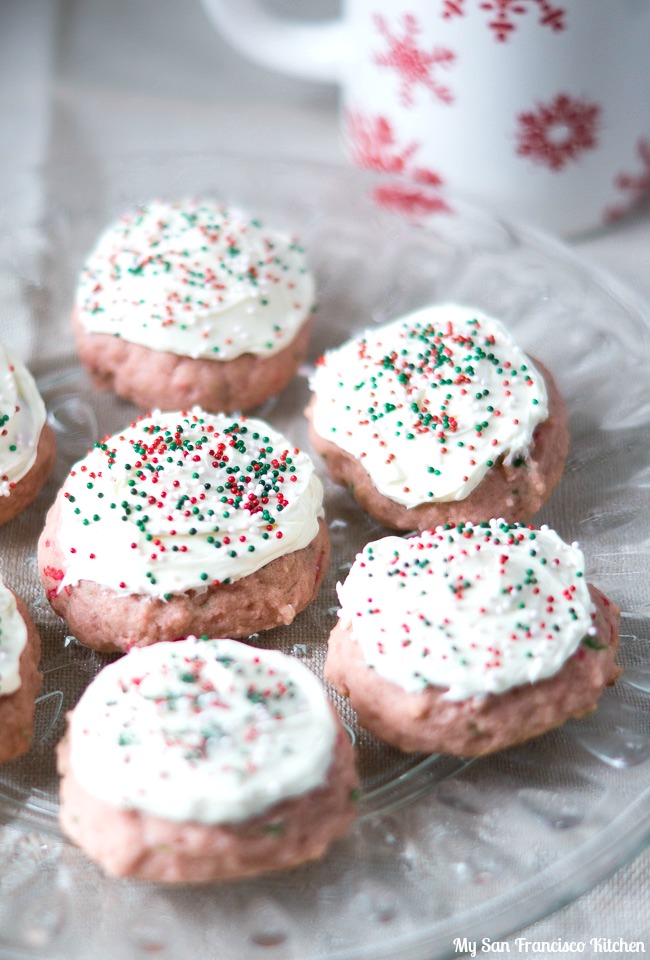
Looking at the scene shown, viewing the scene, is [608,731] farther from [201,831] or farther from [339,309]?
[339,309]

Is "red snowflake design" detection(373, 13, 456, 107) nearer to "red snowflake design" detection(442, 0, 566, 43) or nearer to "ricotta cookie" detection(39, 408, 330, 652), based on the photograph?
"red snowflake design" detection(442, 0, 566, 43)

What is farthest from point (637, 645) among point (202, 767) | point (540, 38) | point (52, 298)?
point (52, 298)

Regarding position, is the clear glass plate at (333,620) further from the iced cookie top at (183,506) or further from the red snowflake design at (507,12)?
the red snowflake design at (507,12)

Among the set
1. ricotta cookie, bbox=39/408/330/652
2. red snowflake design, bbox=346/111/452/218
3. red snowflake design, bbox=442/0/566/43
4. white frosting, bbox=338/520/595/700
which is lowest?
ricotta cookie, bbox=39/408/330/652

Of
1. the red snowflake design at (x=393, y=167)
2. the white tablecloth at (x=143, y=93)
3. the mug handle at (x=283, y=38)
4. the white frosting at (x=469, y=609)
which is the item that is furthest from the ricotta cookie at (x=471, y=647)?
the mug handle at (x=283, y=38)

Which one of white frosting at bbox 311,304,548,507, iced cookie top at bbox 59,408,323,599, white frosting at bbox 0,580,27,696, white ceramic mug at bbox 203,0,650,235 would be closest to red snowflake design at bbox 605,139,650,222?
white ceramic mug at bbox 203,0,650,235

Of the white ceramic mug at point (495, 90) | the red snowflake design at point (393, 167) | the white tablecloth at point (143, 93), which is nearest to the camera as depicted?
the white ceramic mug at point (495, 90)
